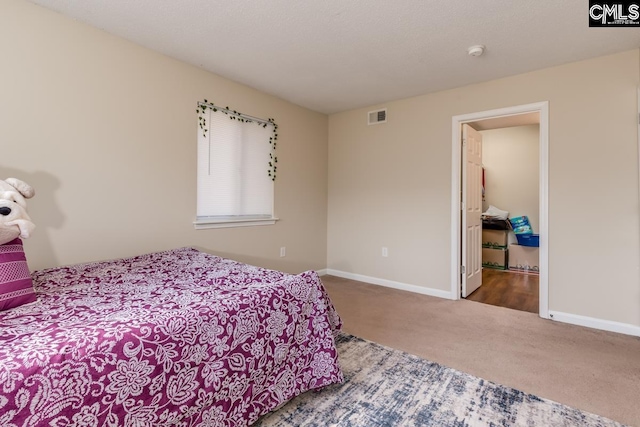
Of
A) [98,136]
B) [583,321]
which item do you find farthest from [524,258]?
[98,136]

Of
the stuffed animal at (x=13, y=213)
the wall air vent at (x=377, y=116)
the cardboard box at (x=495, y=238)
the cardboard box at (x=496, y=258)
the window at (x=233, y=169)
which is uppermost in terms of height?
the wall air vent at (x=377, y=116)

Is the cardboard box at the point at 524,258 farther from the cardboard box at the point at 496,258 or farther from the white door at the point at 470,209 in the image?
the white door at the point at 470,209

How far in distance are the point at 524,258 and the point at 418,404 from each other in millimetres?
4106

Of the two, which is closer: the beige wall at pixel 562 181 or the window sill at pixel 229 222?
the beige wall at pixel 562 181

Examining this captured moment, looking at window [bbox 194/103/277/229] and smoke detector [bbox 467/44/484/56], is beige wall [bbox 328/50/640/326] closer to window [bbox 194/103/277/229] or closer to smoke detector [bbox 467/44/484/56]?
smoke detector [bbox 467/44/484/56]

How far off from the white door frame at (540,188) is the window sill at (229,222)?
2036 millimetres

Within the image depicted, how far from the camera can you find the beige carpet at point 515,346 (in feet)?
5.60

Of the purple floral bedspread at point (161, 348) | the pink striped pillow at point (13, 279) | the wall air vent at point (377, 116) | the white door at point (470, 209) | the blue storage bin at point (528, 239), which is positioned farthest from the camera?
the blue storage bin at point (528, 239)

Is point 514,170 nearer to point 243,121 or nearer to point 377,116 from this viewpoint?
point 377,116

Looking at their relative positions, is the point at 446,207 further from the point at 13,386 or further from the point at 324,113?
the point at 13,386

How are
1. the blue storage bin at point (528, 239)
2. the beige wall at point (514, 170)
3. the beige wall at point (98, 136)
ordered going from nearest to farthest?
the beige wall at point (98, 136)
the blue storage bin at point (528, 239)
the beige wall at point (514, 170)

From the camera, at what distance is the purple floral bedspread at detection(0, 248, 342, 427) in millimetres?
888

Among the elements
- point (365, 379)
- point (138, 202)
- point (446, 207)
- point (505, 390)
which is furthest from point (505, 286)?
point (138, 202)

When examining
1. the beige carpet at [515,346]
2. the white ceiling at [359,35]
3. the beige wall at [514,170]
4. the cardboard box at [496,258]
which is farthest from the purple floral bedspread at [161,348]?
the beige wall at [514,170]
